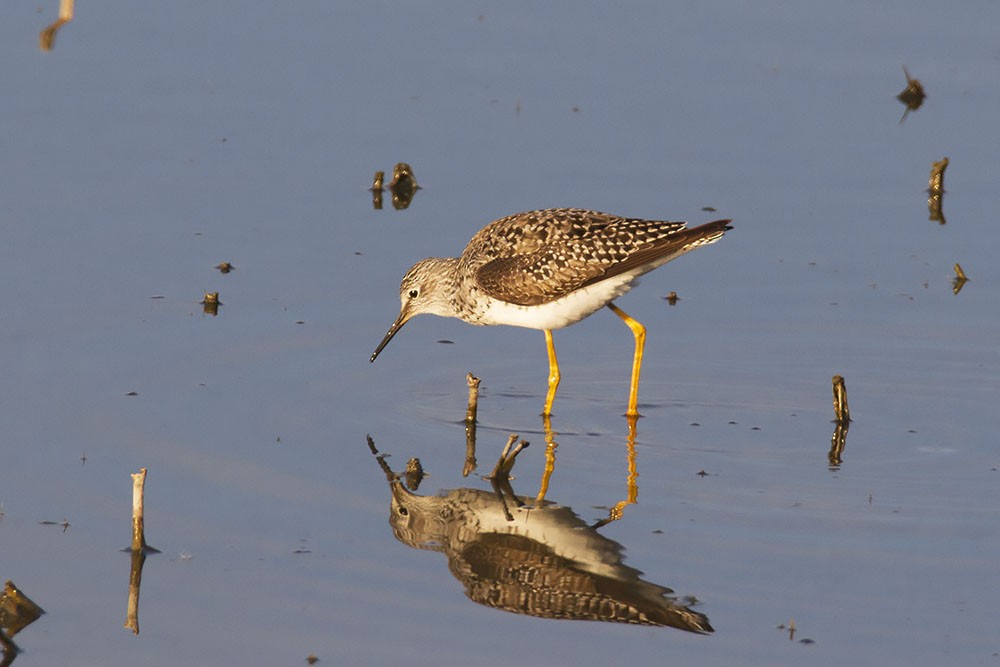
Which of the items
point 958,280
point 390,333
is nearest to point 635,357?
point 390,333

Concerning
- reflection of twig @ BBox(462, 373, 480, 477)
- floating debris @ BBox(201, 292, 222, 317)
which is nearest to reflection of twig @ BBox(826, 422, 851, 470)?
reflection of twig @ BBox(462, 373, 480, 477)

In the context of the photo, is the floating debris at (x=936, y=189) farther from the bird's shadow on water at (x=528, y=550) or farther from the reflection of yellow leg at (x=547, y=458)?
the bird's shadow on water at (x=528, y=550)

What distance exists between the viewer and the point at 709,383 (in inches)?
515

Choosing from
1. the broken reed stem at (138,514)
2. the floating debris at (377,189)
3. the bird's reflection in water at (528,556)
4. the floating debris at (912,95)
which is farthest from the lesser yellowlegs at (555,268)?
the floating debris at (912,95)

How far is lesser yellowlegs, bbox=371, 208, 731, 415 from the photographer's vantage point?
1254 centimetres

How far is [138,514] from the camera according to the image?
9656mm

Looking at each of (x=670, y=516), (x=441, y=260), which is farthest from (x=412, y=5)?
(x=670, y=516)

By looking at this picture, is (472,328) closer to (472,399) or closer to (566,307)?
(566,307)

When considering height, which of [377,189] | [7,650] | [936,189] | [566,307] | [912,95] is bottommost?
[7,650]

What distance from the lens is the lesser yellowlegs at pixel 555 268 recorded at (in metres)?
12.5

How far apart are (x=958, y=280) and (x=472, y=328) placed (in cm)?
410

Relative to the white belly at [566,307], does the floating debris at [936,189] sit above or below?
above

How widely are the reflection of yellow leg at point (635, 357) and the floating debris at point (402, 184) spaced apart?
11.3ft

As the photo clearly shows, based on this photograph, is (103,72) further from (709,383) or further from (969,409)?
(969,409)
